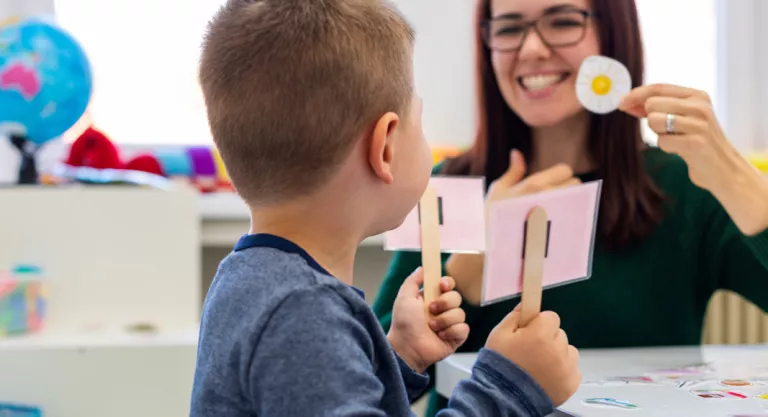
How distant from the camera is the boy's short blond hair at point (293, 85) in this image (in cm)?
58

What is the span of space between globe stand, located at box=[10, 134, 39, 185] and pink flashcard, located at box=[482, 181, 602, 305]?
3.37 feet

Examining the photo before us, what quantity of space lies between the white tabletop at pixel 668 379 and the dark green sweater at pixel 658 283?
65 millimetres

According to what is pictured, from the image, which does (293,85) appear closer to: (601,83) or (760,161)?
(601,83)

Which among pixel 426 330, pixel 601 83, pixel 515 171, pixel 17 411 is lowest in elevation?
pixel 17 411

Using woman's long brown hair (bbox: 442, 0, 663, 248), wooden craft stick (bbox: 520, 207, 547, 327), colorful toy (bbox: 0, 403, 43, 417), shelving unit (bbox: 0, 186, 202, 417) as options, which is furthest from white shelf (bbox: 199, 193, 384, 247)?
wooden craft stick (bbox: 520, 207, 547, 327)

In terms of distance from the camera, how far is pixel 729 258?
1.19 m

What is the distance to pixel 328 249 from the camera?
63cm

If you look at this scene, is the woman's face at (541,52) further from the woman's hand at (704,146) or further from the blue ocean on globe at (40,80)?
the blue ocean on globe at (40,80)

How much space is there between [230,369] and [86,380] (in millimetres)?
932

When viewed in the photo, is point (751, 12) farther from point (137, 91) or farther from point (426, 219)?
point (426, 219)

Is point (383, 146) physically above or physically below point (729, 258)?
above

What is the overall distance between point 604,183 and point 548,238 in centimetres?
38

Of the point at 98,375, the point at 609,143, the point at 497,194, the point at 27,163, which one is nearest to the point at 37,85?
the point at 27,163

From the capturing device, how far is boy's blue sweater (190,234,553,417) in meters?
0.53
